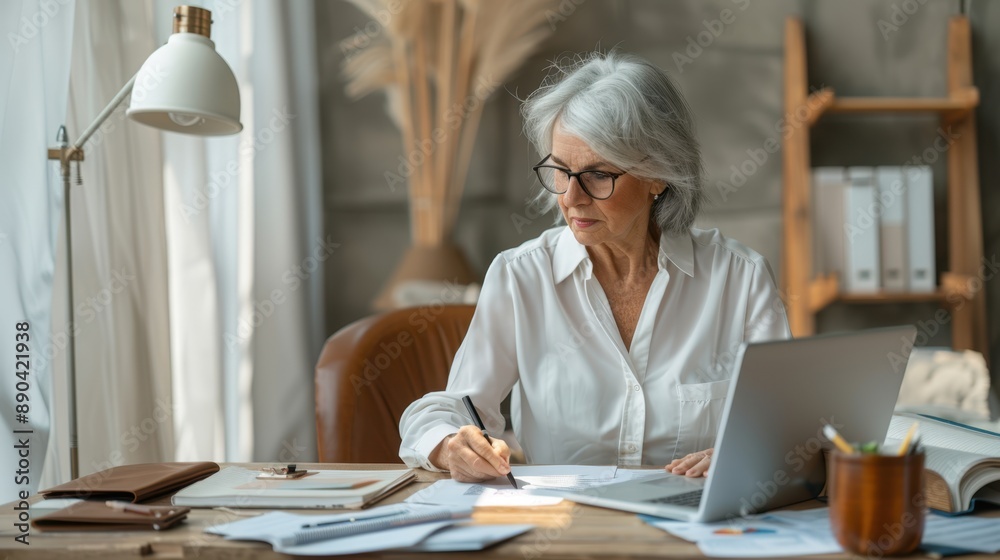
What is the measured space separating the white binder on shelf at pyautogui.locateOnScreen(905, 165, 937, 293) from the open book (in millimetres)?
1739

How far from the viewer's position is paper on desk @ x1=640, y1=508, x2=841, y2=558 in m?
0.96

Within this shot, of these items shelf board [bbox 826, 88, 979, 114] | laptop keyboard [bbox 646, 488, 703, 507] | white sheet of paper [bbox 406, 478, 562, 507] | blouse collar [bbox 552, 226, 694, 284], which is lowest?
white sheet of paper [bbox 406, 478, 562, 507]

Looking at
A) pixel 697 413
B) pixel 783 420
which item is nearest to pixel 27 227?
pixel 697 413

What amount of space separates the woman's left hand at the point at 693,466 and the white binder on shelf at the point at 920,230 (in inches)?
73.0

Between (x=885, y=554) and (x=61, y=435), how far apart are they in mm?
1563

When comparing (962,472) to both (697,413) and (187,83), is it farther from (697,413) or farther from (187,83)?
(187,83)

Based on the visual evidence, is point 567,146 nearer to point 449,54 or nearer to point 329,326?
point 449,54

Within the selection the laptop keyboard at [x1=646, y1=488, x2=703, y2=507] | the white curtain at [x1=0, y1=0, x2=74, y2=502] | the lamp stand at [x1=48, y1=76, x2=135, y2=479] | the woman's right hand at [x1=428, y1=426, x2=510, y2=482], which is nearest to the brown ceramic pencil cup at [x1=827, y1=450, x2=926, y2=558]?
the laptop keyboard at [x1=646, y1=488, x2=703, y2=507]

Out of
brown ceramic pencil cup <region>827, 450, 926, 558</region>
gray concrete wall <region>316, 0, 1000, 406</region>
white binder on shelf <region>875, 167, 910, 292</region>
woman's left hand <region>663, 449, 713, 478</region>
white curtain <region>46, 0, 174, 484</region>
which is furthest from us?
gray concrete wall <region>316, 0, 1000, 406</region>

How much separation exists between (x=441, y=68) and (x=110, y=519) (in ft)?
7.15

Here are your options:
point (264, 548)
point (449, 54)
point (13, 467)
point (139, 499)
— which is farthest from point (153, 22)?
point (264, 548)

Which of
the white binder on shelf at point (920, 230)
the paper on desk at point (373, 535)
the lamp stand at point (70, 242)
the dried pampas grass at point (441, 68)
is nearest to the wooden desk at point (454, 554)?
the paper on desk at point (373, 535)

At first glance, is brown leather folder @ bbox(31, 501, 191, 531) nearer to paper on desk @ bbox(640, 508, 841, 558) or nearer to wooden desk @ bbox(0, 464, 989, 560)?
wooden desk @ bbox(0, 464, 989, 560)

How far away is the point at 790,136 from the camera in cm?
309
